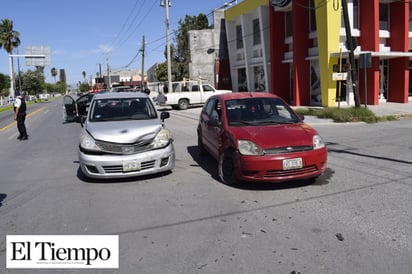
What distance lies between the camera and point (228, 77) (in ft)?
129

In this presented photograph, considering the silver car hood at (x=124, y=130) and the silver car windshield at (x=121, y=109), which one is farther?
the silver car windshield at (x=121, y=109)

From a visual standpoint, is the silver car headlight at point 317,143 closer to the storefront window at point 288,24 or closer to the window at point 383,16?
the window at point 383,16

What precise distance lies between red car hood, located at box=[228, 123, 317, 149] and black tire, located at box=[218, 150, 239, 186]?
396 mm

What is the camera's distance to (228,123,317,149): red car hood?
20.5 feet

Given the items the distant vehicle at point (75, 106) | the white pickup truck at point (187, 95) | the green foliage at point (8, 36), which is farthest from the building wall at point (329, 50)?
the green foliage at point (8, 36)

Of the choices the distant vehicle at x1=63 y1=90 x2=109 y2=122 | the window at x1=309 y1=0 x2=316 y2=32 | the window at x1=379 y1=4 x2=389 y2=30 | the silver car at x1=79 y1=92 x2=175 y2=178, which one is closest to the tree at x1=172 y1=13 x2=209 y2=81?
the window at x1=309 y1=0 x2=316 y2=32

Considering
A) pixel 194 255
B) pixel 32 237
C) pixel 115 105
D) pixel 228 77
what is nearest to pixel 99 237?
pixel 32 237

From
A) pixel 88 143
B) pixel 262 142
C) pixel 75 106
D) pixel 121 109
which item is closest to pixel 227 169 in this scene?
pixel 262 142

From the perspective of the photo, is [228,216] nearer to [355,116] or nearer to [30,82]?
[355,116]

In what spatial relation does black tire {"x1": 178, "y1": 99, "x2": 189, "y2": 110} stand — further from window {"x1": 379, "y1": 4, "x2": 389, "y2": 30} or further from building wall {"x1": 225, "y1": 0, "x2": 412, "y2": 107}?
window {"x1": 379, "y1": 4, "x2": 389, "y2": 30}

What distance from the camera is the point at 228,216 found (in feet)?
17.1

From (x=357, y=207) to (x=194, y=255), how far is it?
2634 millimetres

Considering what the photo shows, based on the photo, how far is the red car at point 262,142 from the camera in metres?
6.11

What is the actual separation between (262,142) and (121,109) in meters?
3.62
